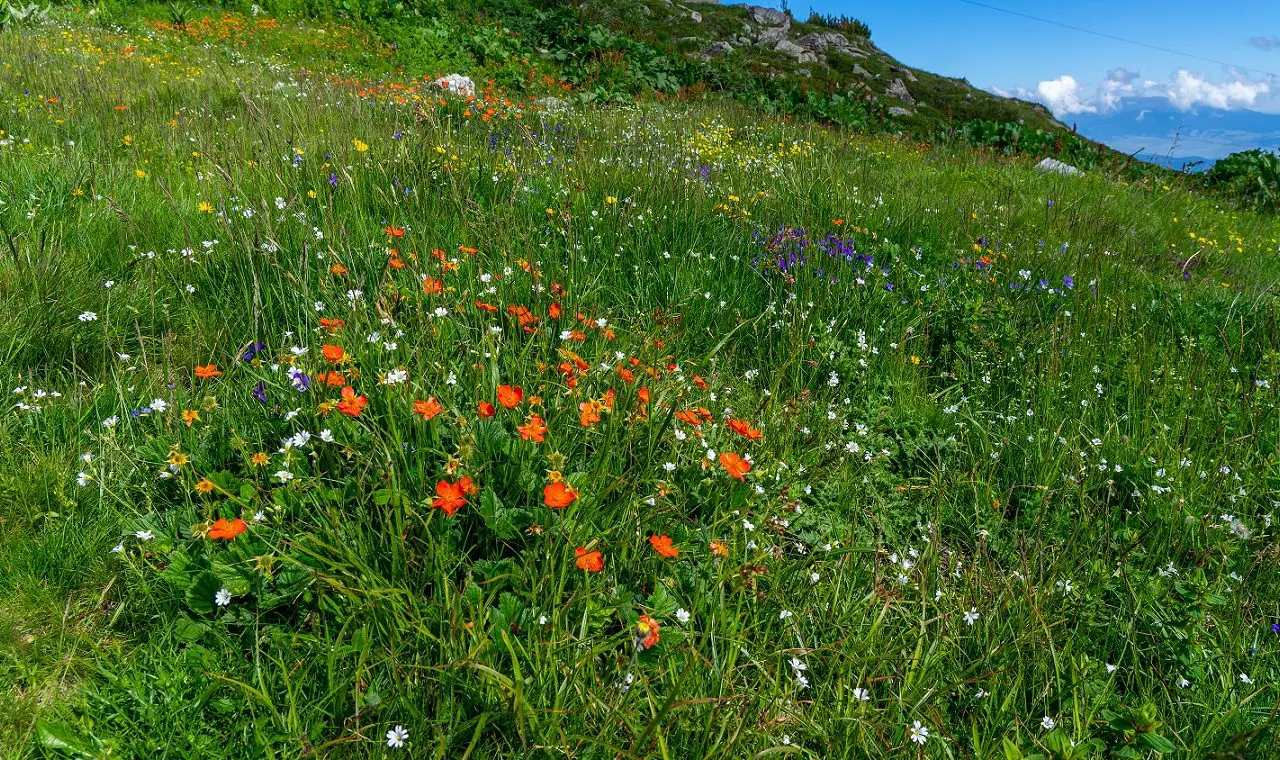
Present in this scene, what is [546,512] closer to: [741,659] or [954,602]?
[741,659]

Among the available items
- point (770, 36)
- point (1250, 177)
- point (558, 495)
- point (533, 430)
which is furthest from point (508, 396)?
point (770, 36)

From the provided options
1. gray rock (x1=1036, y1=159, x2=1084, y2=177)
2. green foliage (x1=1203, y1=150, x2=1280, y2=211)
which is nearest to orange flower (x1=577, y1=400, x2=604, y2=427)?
gray rock (x1=1036, y1=159, x2=1084, y2=177)

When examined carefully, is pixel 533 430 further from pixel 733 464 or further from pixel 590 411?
pixel 733 464

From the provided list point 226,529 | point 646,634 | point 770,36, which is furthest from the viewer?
point 770,36

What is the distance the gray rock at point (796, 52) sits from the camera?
28.9m

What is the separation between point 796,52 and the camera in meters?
29.6

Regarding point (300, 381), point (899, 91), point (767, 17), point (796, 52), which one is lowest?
point (300, 381)

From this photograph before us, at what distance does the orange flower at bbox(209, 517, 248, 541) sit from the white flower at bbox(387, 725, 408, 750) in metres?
0.69

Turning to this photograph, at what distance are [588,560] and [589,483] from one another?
370 millimetres

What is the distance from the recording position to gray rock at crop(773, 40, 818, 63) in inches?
1139

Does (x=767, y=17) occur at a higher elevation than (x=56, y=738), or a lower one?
higher

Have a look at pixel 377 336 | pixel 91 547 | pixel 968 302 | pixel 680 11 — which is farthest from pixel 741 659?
pixel 680 11

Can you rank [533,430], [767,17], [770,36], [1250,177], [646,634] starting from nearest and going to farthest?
[646,634]
[533,430]
[1250,177]
[770,36]
[767,17]

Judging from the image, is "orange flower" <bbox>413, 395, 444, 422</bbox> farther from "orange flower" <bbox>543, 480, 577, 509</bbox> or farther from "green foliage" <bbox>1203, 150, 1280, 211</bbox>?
"green foliage" <bbox>1203, 150, 1280, 211</bbox>
